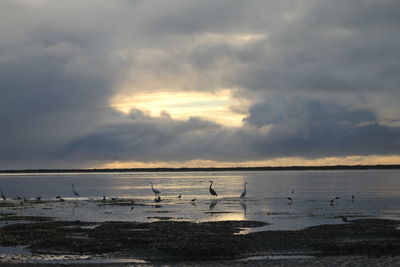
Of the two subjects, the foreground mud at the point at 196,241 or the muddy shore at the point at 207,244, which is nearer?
the muddy shore at the point at 207,244

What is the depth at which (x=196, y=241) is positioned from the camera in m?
26.2

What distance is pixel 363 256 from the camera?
23.2 m

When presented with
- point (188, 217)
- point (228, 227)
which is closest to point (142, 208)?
point (188, 217)

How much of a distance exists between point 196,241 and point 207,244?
993 millimetres

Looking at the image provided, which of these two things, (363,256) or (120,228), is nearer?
(363,256)

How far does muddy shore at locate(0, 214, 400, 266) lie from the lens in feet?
75.4

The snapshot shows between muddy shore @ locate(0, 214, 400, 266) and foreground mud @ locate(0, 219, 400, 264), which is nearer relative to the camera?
muddy shore @ locate(0, 214, 400, 266)

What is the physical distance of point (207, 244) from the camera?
2531 cm

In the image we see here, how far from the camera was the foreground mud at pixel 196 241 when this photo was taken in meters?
24.3

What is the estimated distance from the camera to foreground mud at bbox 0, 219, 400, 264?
24289 mm

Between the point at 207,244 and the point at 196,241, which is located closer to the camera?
the point at 207,244

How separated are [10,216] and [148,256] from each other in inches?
860

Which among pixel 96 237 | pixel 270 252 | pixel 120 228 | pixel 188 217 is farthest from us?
pixel 188 217

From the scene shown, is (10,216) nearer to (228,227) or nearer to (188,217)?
(188,217)
